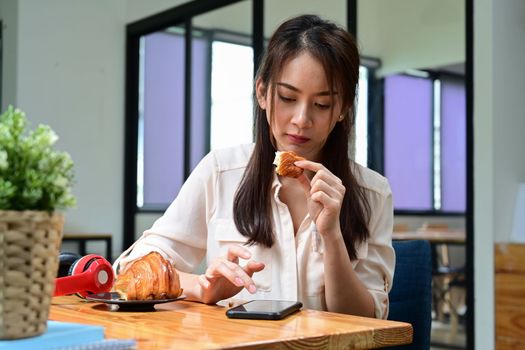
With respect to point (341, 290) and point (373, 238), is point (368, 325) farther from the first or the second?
point (373, 238)

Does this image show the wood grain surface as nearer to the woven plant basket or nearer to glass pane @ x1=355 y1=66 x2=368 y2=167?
glass pane @ x1=355 y1=66 x2=368 y2=167

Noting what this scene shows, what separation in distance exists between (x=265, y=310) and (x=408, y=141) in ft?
11.8

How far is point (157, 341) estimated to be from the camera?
0.97 meters

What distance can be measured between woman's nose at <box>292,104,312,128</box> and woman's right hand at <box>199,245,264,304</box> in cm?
29

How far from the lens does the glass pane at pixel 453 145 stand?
12.7 ft

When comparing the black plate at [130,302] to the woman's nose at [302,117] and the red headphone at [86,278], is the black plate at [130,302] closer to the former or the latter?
the red headphone at [86,278]

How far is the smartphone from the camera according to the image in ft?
3.81

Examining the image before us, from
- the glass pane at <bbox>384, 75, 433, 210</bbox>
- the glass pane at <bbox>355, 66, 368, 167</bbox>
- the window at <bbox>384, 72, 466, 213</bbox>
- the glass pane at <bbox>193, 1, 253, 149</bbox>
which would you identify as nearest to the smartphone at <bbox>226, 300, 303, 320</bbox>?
the window at <bbox>384, 72, 466, 213</bbox>

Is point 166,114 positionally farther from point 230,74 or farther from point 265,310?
point 265,310

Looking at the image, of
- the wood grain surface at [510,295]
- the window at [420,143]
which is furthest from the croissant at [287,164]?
the window at [420,143]

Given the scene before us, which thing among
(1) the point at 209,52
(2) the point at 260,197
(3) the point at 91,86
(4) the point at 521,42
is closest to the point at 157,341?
(2) the point at 260,197

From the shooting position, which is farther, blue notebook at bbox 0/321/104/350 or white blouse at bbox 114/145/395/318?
white blouse at bbox 114/145/395/318

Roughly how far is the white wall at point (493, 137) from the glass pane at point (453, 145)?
0.62 feet

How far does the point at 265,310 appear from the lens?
3.89ft
